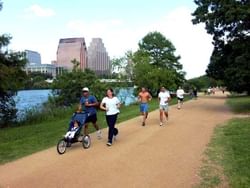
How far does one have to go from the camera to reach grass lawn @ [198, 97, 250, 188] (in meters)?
7.98

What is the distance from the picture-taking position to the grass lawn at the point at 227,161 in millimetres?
7977

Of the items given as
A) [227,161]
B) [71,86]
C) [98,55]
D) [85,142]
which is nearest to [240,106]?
[71,86]

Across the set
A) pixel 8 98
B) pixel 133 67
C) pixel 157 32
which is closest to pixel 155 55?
pixel 157 32

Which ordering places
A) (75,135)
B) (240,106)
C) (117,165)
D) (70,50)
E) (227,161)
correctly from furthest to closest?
(70,50), (240,106), (75,135), (227,161), (117,165)

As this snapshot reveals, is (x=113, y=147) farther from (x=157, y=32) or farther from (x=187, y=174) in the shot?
(x=157, y=32)

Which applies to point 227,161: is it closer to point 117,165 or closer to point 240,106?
point 117,165

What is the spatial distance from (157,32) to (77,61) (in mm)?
46340

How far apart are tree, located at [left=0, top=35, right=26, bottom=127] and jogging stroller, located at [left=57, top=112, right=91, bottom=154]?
439 inches

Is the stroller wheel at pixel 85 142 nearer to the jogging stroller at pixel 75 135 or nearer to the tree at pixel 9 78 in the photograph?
the jogging stroller at pixel 75 135

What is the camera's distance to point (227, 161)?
32.6 feet

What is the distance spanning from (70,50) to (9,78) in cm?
2491

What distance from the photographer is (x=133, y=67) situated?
53.7 metres

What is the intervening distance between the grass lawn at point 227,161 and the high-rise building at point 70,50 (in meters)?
30.7

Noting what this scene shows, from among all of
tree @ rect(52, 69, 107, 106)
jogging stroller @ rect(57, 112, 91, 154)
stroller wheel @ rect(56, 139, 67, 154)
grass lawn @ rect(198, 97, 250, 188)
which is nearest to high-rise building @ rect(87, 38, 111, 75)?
tree @ rect(52, 69, 107, 106)
